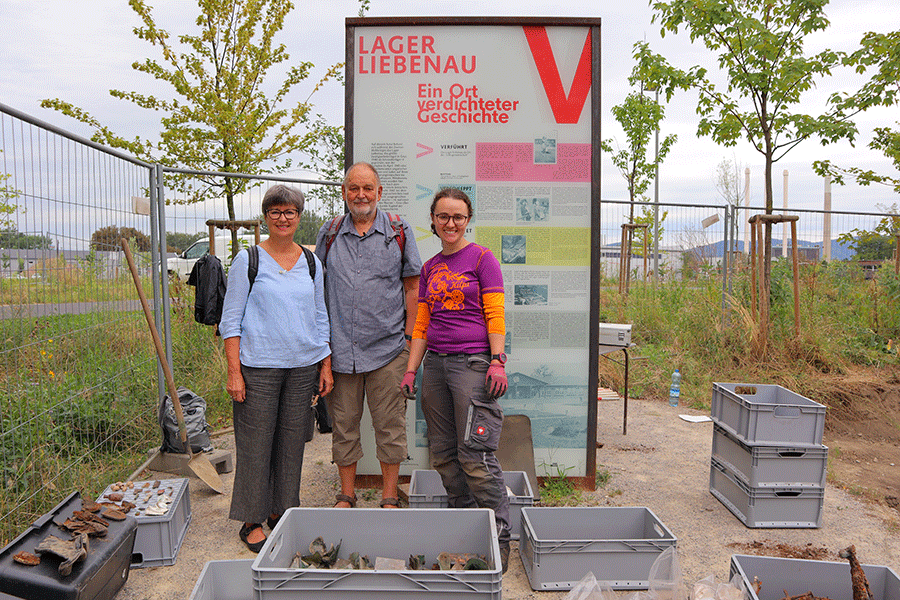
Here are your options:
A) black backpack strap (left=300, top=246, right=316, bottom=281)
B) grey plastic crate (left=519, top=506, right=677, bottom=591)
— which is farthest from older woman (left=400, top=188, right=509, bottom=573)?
black backpack strap (left=300, top=246, right=316, bottom=281)

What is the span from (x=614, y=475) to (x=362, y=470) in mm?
1977

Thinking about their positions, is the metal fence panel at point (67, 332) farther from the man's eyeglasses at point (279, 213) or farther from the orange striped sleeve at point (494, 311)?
the orange striped sleeve at point (494, 311)

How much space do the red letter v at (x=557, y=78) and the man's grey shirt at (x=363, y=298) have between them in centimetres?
157

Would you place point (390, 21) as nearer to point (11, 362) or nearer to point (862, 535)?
point (11, 362)

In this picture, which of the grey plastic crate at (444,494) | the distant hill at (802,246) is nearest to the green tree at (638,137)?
the distant hill at (802,246)

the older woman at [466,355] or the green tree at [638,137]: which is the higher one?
the green tree at [638,137]

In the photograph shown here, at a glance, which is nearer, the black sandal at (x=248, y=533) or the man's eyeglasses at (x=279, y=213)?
the man's eyeglasses at (x=279, y=213)

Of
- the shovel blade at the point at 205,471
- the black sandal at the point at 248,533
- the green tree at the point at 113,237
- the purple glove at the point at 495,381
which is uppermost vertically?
the green tree at the point at 113,237

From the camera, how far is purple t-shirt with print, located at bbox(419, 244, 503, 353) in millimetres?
3064

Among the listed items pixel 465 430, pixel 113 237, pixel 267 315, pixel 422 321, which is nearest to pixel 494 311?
pixel 422 321

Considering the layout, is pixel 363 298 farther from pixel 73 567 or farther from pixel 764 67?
pixel 764 67

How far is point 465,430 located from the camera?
120 inches

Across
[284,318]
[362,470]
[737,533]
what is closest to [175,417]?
[362,470]

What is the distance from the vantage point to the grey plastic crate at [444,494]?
11.3ft
